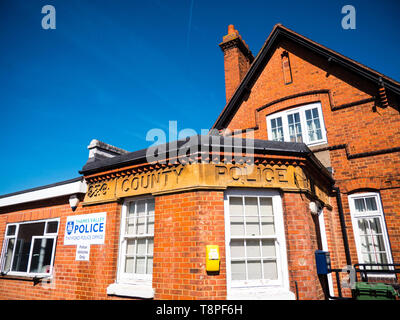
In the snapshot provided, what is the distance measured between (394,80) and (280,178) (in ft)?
18.1

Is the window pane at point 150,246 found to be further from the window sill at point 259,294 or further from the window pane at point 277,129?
the window pane at point 277,129

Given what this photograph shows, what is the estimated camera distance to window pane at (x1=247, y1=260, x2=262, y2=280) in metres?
4.88

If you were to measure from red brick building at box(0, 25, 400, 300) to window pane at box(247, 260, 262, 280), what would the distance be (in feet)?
0.07

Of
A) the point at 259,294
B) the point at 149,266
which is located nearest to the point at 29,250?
the point at 149,266

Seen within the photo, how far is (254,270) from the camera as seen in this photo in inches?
193

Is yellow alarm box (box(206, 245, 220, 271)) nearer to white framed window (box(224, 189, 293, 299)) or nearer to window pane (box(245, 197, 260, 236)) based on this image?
white framed window (box(224, 189, 293, 299))

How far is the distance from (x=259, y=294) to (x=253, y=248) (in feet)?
2.64

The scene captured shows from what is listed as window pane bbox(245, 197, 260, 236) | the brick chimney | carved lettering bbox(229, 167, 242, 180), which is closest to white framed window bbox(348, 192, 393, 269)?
window pane bbox(245, 197, 260, 236)

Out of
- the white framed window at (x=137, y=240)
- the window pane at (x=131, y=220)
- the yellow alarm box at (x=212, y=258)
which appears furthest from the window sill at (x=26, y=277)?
the yellow alarm box at (x=212, y=258)

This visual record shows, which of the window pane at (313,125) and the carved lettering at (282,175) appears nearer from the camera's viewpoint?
the carved lettering at (282,175)

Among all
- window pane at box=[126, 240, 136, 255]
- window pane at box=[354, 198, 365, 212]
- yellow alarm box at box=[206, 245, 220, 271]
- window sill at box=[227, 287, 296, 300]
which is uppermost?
window pane at box=[354, 198, 365, 212]

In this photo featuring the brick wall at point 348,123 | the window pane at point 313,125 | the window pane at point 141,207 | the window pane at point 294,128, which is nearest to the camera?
the window pane at point 141,207

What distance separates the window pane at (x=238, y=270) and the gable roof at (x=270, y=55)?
7.12 meters

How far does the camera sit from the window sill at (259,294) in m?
4.59
